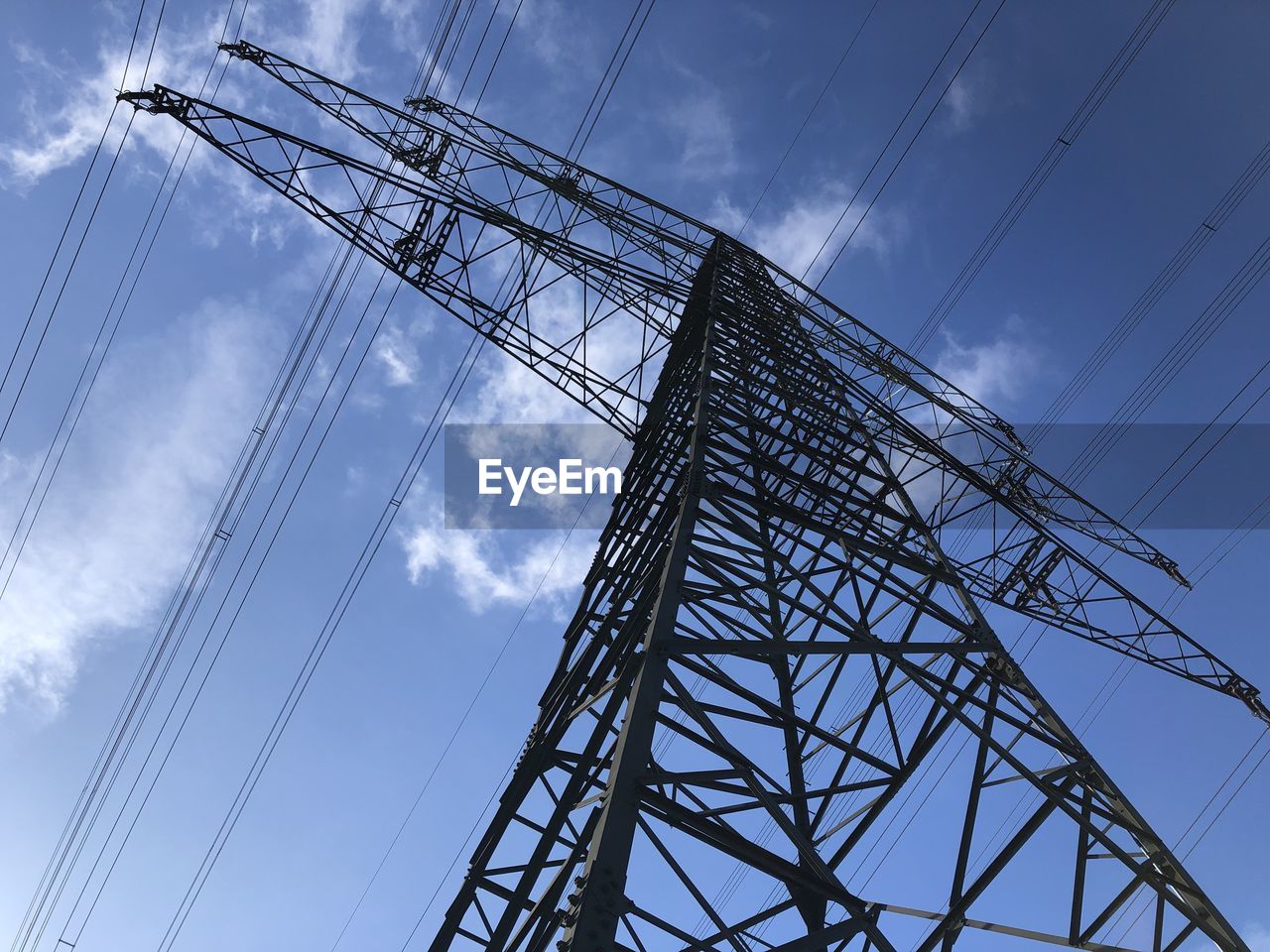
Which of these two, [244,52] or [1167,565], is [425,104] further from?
[1167,565]

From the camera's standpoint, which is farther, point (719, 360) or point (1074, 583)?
point (1074, 583)

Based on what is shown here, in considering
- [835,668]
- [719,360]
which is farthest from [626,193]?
[835,668]

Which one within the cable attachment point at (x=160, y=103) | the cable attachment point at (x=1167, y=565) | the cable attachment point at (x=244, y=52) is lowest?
the cable attachment point at (x=1167, y=565)

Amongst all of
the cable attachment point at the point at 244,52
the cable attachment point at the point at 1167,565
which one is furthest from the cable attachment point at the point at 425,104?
the cable attachment point at the point at 1167,565

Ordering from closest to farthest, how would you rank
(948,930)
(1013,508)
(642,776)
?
(642,776)
(948,930)
(1013,508)

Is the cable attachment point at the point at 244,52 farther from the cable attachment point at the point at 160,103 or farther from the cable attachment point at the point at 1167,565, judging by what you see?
the cable attachment point at the point at 1167,565

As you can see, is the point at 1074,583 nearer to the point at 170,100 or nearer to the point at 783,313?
the point at 783,313

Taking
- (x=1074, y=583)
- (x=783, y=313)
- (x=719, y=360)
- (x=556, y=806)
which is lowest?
(x=556, y=806)

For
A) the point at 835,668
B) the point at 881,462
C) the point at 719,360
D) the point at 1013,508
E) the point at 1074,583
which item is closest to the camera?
the point at 835,668

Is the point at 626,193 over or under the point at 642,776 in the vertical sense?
over

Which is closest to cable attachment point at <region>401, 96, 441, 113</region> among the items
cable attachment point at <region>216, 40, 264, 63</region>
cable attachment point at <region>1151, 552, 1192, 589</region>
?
cable attachment point at <region>216, 40, 264, 63</region>

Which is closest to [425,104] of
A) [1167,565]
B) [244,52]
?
[244,52]
